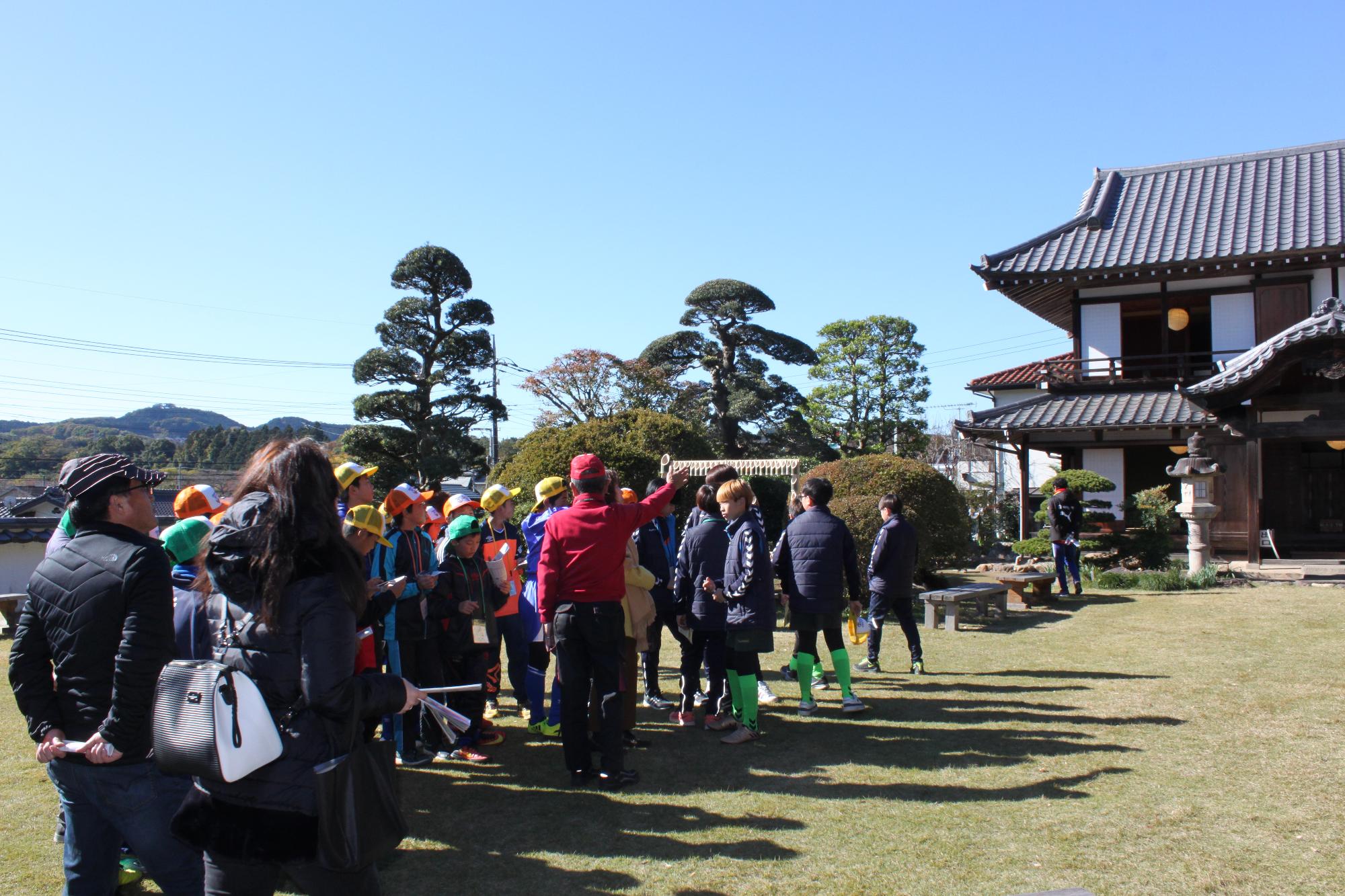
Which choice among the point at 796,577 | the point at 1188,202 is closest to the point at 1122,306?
the point at 1188,202

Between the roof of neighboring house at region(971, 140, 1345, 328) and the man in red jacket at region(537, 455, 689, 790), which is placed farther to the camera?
the roof of neighboring house at region(971, 140, 1345, 328)

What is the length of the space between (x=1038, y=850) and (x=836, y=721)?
2.58 m

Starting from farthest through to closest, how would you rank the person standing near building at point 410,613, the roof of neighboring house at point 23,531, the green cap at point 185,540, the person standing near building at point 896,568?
the roof of neighboring house at point 23,531
the person standing near building at point 896,568
the person standing near building at point 410,613
the green cap at point 185,540

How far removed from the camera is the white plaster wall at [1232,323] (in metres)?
18.3

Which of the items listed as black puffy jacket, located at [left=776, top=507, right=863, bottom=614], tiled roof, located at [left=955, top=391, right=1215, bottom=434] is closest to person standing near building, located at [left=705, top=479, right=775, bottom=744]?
black puffy jacket, located at [left=776, top=507, right=863, bottom=614]

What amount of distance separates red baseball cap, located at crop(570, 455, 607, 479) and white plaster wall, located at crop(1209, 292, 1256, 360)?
17110 mm

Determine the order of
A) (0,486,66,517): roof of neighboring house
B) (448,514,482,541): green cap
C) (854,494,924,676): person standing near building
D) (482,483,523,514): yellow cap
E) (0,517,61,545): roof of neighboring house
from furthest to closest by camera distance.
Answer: (0,486,66,517): roof of neighboring house
(0,517,61,545): roof of neighboring house
(854,494,924,676): person standing near building
(482,483,523,514): yellow cap
(448,514,482,541): green cap

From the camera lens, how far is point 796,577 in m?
6.96

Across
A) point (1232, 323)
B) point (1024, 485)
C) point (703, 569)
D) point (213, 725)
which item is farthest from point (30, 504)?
point (1232, 323)

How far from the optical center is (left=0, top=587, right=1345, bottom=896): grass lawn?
4023mm

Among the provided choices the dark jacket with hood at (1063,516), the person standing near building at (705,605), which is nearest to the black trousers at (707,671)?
the person standing near building at (705,605)

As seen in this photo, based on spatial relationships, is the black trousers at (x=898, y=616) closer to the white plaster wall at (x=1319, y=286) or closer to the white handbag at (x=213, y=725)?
the white handbag at (x=213, y=725)

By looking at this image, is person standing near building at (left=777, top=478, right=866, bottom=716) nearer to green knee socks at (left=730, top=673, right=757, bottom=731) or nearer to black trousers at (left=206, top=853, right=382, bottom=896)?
Result: green knee socks at (left=730, top=673, right=757, bottom=731)

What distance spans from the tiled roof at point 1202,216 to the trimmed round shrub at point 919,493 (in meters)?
7.07
